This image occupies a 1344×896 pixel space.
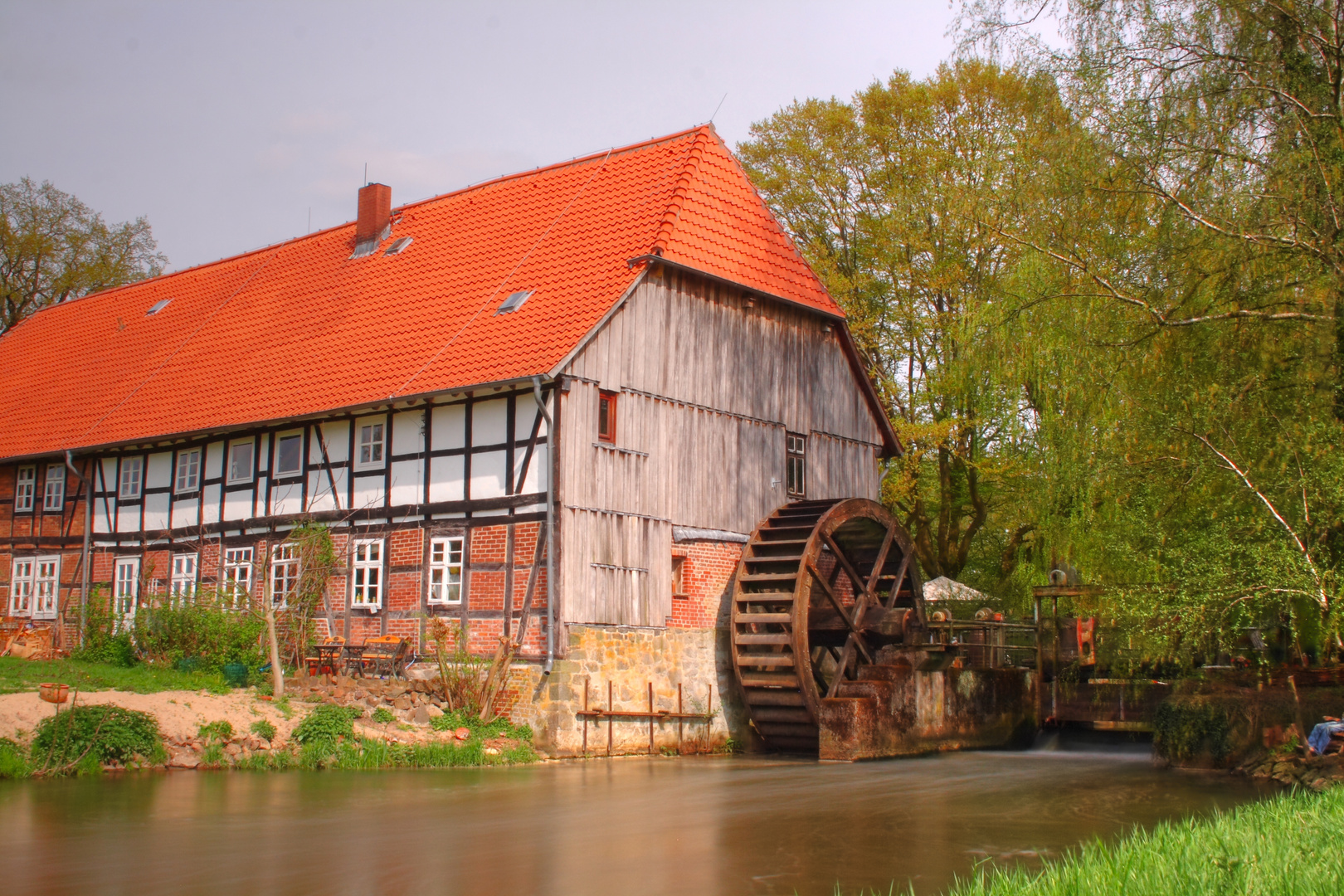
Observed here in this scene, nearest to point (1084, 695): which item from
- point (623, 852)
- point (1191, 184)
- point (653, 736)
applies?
point (653, 736)

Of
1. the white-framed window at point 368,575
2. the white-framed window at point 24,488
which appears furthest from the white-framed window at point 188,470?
the white-framed window at point 368,575

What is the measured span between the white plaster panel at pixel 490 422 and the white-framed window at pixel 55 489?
9390mm

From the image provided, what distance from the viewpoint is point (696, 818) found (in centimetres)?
1075

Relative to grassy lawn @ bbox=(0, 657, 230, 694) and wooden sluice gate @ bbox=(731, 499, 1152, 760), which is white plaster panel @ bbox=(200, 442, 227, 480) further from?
wooden sluice gate @ bbox=(731, 499, 1152, 760)

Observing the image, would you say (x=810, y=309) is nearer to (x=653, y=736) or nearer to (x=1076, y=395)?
(x=1076, y=395)

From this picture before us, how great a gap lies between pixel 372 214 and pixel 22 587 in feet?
28.8

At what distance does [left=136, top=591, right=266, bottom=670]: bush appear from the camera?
17578 mm

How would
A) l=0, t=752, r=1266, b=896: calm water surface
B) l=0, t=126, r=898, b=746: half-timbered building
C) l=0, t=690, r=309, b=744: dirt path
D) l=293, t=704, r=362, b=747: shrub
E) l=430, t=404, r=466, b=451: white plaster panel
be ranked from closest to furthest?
l=0, t=752, r=1266, b=896: calm water surface → l=0, t=690, r=309, b=744: dirt path → l=293, t=704, r=362, b=747: shrub → l=0, t=126, r=898, b=746: half-timbered building → l=430, t=404, r=466, b=451: white plaster panel

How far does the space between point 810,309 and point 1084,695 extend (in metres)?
7.00

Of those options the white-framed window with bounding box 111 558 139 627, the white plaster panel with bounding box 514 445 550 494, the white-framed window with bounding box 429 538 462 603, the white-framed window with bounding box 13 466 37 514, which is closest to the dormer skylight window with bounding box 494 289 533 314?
the white plaster panel with bounding box 514 445 550 494

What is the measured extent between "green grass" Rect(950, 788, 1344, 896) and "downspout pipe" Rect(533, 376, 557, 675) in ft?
27.2

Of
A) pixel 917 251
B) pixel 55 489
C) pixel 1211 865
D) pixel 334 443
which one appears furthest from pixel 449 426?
pixel 1211 865

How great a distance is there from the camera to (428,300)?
63.1 ft

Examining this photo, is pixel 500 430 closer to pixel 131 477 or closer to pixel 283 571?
pixel 283 571
